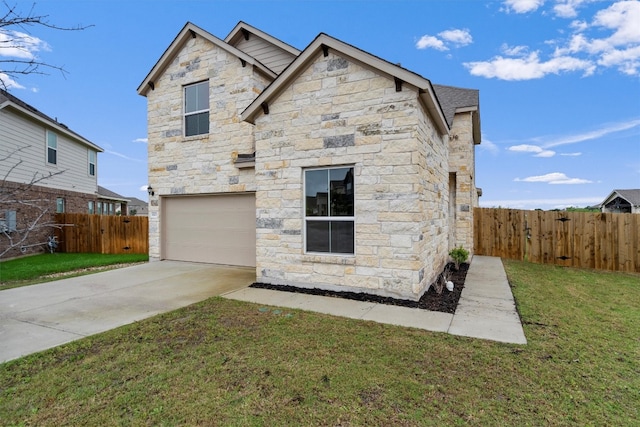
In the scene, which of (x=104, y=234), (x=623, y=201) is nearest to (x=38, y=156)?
(x=104, y=234)

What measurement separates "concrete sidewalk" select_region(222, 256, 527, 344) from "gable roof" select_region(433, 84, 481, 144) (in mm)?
5442

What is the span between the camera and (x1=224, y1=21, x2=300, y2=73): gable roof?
1094 centimetres

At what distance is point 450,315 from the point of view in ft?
17.1

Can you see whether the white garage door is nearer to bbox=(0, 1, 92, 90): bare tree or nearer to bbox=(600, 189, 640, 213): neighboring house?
bbox=(0, 1, 92, 90): bare tree

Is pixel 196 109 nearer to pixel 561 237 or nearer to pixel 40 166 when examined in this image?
pixel 40 166

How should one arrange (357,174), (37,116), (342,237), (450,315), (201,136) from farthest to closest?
1. (37,116)
2. (201,136)
3. (342,237)
4. (357,174)
5. (450,315)

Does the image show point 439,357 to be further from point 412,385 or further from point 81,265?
point 81,265

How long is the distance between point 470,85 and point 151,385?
1357 cm

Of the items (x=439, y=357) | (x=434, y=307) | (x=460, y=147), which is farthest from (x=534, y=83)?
(x=439, y=357)

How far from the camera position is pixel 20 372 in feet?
11.2

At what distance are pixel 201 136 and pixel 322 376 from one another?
8.68m

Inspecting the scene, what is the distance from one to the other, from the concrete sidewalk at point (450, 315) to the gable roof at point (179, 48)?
661 centimetres

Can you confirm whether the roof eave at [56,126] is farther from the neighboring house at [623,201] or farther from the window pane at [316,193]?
the neighboring house at [623,201]

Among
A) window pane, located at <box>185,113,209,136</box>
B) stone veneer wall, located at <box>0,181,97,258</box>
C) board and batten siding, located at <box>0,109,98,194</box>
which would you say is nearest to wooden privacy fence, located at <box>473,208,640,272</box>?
window pane, located at <box>185,113,209,136</box>
